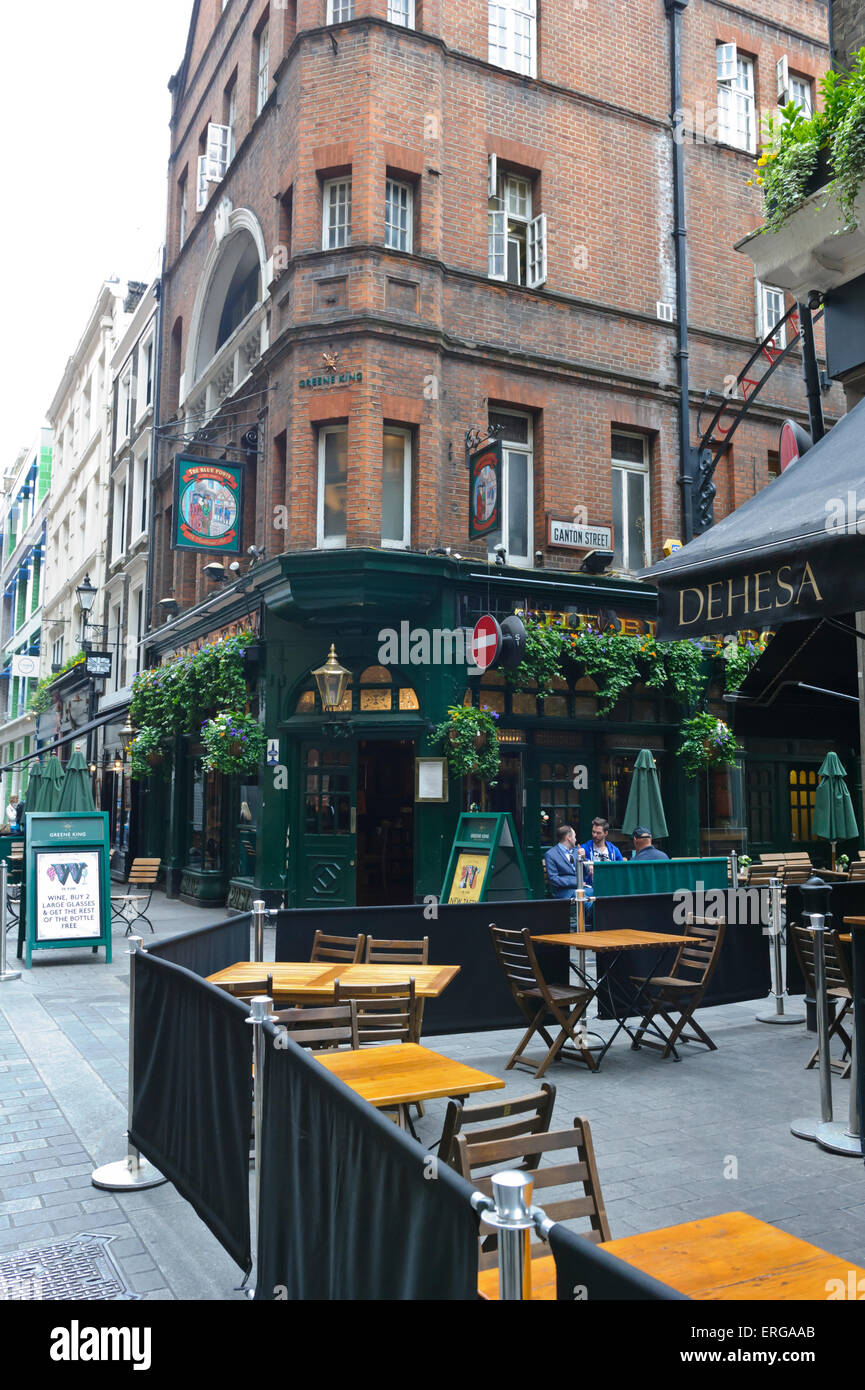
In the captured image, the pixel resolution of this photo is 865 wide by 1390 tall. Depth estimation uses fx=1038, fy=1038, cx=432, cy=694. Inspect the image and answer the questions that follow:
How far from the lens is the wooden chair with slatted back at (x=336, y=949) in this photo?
819cm

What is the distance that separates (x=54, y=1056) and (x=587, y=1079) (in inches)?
167

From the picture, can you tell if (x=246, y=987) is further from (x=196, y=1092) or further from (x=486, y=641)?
(x=486, y=641)

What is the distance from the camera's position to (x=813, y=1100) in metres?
7.20

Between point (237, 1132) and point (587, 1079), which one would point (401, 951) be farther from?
point (237, 1132)

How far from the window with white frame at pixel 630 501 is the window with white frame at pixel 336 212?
5750mm

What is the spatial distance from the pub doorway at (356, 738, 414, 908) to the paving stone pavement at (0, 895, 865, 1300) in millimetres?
7438

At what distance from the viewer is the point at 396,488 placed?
1606 cm

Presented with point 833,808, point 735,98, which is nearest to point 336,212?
point 735,98

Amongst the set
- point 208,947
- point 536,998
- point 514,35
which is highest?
point 514,35

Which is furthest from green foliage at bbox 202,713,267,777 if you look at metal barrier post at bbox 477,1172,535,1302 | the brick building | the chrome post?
metal barrier post at bbox 477,1172,535,1302

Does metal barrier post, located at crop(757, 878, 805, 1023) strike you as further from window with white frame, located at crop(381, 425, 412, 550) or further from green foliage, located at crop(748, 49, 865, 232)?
window with white frame, located at crop(381, 425, 412, 550)

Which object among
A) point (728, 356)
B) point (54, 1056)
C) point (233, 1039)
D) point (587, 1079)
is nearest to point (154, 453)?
point (728, 356)

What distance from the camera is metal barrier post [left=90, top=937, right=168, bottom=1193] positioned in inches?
217

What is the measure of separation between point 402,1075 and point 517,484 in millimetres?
13659
